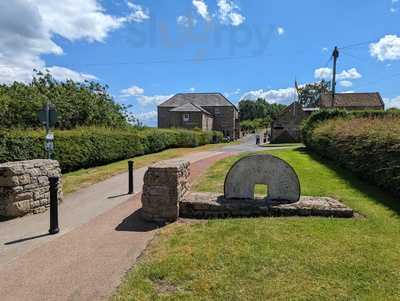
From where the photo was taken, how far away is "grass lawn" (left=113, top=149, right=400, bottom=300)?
3723mm

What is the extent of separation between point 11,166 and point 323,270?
6.30m

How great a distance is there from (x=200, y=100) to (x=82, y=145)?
47.8 meters

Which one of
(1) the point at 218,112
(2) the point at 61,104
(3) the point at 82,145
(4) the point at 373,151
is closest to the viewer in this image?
(4) the point at 373,151

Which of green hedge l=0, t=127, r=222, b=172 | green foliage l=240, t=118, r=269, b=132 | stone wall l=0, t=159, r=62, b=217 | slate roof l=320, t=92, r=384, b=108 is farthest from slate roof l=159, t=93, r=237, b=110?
stone wall l=0, t=159, r=62, b=217

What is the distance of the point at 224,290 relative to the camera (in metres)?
3.76

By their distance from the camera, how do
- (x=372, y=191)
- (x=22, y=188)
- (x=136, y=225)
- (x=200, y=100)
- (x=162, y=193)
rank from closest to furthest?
(x=136, y=225) → (x=162, y=193) → (x=22, y=188) → (x=372, y=191) → (x=200, y=100)

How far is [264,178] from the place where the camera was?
702 cm

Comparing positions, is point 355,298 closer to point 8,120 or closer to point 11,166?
point 11,166

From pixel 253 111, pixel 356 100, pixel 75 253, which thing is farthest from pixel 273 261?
pixel 253 111

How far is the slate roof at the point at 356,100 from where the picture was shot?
60.9 metres

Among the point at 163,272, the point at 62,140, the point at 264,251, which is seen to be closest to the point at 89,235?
the point at 163,272

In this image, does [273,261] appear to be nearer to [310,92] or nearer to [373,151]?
[373,151]

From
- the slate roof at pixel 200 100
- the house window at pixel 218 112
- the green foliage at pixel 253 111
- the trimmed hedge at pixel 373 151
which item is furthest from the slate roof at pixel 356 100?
the green foliage at pixel 253 111

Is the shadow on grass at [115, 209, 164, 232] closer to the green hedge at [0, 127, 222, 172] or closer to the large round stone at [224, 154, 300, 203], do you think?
the large round stone at [224, 154, 300, 203]
